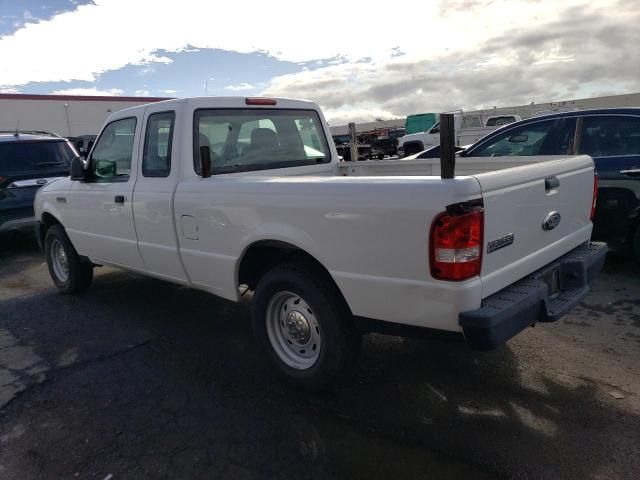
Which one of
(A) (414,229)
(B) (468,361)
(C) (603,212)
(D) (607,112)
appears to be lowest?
(B) (468,361)

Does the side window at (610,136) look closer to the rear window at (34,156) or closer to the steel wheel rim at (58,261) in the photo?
the steel wheel rim at (58,261)

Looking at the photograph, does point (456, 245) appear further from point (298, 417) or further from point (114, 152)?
point (114, 152)

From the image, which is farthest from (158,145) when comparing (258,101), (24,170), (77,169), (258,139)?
(24,170)

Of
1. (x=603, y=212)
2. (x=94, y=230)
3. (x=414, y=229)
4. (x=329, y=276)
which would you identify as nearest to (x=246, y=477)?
(x=329, y=276)

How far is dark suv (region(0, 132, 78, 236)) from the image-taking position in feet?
25.3

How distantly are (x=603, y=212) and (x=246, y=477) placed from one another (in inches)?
179

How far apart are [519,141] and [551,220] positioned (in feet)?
11.0

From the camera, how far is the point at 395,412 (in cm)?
309

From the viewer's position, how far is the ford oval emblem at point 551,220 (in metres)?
3.01

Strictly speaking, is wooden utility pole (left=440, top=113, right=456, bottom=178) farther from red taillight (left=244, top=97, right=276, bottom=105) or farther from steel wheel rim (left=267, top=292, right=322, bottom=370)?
red taillight (left=244, top=97, right=276, bottom=105)

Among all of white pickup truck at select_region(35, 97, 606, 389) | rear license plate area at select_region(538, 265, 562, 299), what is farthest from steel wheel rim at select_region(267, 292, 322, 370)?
rear license plate area at select_region(538, 265, 562, 299)

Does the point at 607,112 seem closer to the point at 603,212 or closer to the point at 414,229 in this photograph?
the point at 603,212

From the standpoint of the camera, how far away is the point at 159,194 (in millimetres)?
3977

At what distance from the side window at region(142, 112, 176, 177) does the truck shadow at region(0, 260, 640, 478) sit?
1.46 metres
